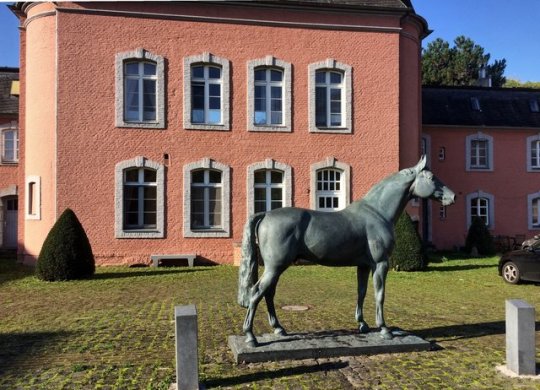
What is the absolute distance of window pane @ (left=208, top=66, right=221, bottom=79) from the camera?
18.6m

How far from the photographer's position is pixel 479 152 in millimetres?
26000

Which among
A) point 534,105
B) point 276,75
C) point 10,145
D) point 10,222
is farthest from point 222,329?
point 534,105

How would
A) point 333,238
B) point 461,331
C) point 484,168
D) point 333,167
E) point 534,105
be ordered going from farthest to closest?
point 534,105, point 484,168, point 333,167, point 461,331, point 333,238

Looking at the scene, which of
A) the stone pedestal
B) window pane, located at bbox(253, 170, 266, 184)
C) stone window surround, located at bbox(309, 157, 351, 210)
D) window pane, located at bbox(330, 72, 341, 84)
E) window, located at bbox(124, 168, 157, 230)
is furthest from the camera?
window pane, located at bbox(330, 72, 341, 84)

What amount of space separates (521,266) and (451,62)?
43.8 metres

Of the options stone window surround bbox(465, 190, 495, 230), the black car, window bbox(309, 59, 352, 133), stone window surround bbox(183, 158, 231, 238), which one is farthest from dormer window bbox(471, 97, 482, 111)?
stone window surround bbox(183, 158, 231, 238)

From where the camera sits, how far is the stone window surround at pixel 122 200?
17547 millimetres

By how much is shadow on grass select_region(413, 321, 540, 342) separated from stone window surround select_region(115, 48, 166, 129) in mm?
13047

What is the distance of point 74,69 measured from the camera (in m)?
17.4

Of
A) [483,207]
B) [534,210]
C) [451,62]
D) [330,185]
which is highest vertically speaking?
[451,62]

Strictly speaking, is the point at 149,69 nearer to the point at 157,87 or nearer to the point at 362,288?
the point at 157,87

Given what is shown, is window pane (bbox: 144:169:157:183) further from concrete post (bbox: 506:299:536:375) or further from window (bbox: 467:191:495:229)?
window (bbox: 467:191:495:229)

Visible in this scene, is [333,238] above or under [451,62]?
under

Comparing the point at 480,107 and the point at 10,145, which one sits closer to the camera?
the point at 10,145
